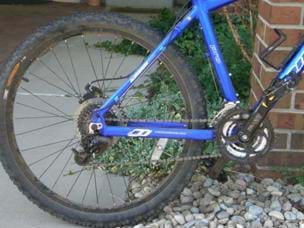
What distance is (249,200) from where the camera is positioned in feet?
11.3

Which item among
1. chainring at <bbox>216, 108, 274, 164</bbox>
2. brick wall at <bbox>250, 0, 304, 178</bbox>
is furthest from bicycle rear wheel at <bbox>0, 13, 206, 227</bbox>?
brick wall at <bbox>250, 0, 304, 178</bbox>

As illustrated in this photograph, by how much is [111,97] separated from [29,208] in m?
0.79

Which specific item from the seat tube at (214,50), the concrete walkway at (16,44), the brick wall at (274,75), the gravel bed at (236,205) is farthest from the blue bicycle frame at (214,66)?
the concrete walkway at (16,44)

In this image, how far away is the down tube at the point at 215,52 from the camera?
10.1 feet

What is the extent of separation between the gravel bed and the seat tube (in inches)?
22.7

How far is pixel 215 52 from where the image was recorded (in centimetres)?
312

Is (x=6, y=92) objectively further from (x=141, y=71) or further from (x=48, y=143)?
(x=48, y=143)

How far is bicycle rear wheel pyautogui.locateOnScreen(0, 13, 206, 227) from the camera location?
3113mm

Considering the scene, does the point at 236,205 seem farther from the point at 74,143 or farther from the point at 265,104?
the point at 74,143

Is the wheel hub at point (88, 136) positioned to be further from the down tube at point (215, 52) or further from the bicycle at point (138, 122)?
the down tube at point (215, 52)

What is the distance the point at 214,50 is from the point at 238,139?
44 cm

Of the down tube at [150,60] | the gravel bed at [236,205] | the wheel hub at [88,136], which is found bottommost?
the gravel bed at [236,205]

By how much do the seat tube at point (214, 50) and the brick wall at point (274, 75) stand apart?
1.26ft

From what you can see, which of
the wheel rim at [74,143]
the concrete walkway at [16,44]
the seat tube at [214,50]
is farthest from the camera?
the wheel rim at [74,143]
